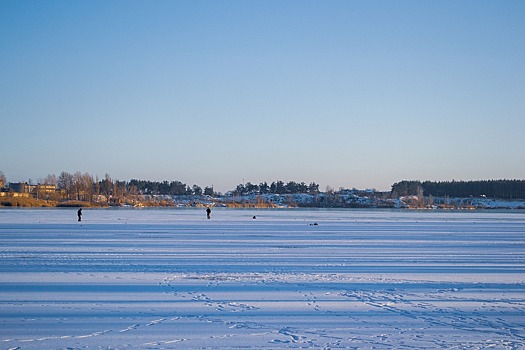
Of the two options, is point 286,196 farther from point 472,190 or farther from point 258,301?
point 258,301

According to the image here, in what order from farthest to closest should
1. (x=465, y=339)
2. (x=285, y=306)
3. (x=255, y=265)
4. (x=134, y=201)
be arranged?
(x=134, y=201) → (x=255, y=265) → (x=285, y=306) → (x=465, y=339)

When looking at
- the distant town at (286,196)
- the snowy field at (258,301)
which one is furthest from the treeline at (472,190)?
the snowy field at (258,301)

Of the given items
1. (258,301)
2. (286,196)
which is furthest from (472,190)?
(258,301)

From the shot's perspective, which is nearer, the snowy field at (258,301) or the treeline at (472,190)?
the snowy field at (258,301)

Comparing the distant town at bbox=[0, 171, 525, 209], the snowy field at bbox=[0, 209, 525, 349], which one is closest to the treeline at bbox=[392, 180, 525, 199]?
the distant town at bbox=[0, 171, 525, 209]

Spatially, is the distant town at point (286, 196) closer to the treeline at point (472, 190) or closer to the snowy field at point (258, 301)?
the treeline at point (472, 190)

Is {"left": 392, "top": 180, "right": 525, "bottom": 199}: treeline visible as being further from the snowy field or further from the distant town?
the snowy field

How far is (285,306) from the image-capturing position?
8.07 metres

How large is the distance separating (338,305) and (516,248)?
12581mm

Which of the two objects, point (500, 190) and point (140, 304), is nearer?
point (140, 304)

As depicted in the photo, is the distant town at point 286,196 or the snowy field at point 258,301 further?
the distant town at point 286,196

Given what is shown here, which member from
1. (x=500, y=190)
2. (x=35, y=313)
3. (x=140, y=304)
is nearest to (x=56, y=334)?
(x=35, y=313)

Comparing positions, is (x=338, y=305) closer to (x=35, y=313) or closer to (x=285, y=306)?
(x=285, y=306)

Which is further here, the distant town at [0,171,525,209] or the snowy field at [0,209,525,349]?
the distant town at [0,171,525,209]
